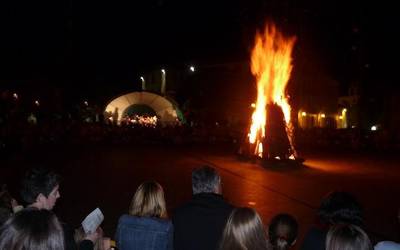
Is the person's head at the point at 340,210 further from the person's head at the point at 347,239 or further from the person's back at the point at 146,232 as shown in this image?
the person's back at the point at 146,232

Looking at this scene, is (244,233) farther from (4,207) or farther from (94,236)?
(4,207)

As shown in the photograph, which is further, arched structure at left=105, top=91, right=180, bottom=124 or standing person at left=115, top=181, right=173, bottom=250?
arched structure at left=105, top=91, right=180, bottom=124

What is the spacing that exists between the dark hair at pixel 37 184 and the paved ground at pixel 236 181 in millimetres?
5931

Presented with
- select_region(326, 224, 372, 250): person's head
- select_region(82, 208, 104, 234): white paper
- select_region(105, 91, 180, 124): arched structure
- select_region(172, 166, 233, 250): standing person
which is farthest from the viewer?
select_region(105, 91, 180, 124): arched structure

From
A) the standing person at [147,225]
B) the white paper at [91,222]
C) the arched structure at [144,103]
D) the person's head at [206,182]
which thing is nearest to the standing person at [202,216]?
the person's head at [206,182]

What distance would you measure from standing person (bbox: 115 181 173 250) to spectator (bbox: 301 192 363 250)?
126 cm

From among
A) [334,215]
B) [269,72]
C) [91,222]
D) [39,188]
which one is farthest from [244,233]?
[269,72]

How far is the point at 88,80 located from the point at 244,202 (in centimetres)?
5864

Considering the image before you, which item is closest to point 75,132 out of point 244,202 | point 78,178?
point 78,178

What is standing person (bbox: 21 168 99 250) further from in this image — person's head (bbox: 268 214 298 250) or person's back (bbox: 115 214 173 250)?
person's head (bbox: 268 214 298 250)

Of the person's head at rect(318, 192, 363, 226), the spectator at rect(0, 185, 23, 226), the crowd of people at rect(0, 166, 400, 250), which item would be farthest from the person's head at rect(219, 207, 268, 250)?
the spectator at rect(0, 185, 23, 226)

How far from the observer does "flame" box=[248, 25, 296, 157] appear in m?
25.3

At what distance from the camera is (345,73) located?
56.8m

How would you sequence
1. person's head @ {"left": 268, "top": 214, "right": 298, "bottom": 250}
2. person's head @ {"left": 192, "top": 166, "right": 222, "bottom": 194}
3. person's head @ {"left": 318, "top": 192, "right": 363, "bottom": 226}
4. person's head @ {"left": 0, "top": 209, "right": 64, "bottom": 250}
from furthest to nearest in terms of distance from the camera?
1. person's head @ {"left": 192, "top": 166, "right": 222, "bottom": 194}
2. person's head @ {"left": 268, "top": 214, "right": 298, "bottom": 250}
3. person's head @ {"left": 318, "top": 192, "right": 363, "bottom": 226}
4. person's head @ {"left": 0, "top": 209, "right": 64, "bottom": 250}
